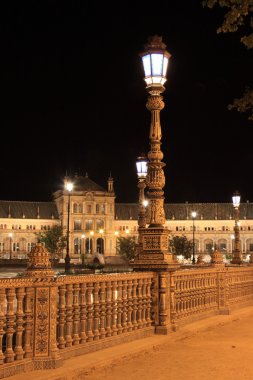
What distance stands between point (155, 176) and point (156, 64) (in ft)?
8.15

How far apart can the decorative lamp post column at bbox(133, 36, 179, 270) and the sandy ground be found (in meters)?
1.60

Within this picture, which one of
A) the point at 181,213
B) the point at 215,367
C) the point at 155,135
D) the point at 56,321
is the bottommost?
the point at 215,367

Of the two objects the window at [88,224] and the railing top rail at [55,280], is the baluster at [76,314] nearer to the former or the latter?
the railing top rail at [55,280]

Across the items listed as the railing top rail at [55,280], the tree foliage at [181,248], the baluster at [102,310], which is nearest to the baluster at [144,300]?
the railing top rail at [55,280]

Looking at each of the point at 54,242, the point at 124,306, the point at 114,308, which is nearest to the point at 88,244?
the point at 54,242

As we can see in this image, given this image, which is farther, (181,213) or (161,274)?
(181,213)

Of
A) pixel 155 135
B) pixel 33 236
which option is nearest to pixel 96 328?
pixel 155 135

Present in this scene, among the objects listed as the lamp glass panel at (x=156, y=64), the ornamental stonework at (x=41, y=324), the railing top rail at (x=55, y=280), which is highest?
the lamp glass panel at (x=156, y=64)

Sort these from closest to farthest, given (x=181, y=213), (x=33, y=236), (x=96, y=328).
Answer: (x=96, y=328) < (x=33, y=236) < (x=181, y=213)

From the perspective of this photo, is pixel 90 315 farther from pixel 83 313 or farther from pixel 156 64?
pixel 156 64

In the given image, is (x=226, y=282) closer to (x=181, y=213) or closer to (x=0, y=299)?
(x=0, y=299)

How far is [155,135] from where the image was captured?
13.1 meters

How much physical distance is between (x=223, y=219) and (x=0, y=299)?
163008 mm

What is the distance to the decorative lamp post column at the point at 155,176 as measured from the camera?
1261 cm
